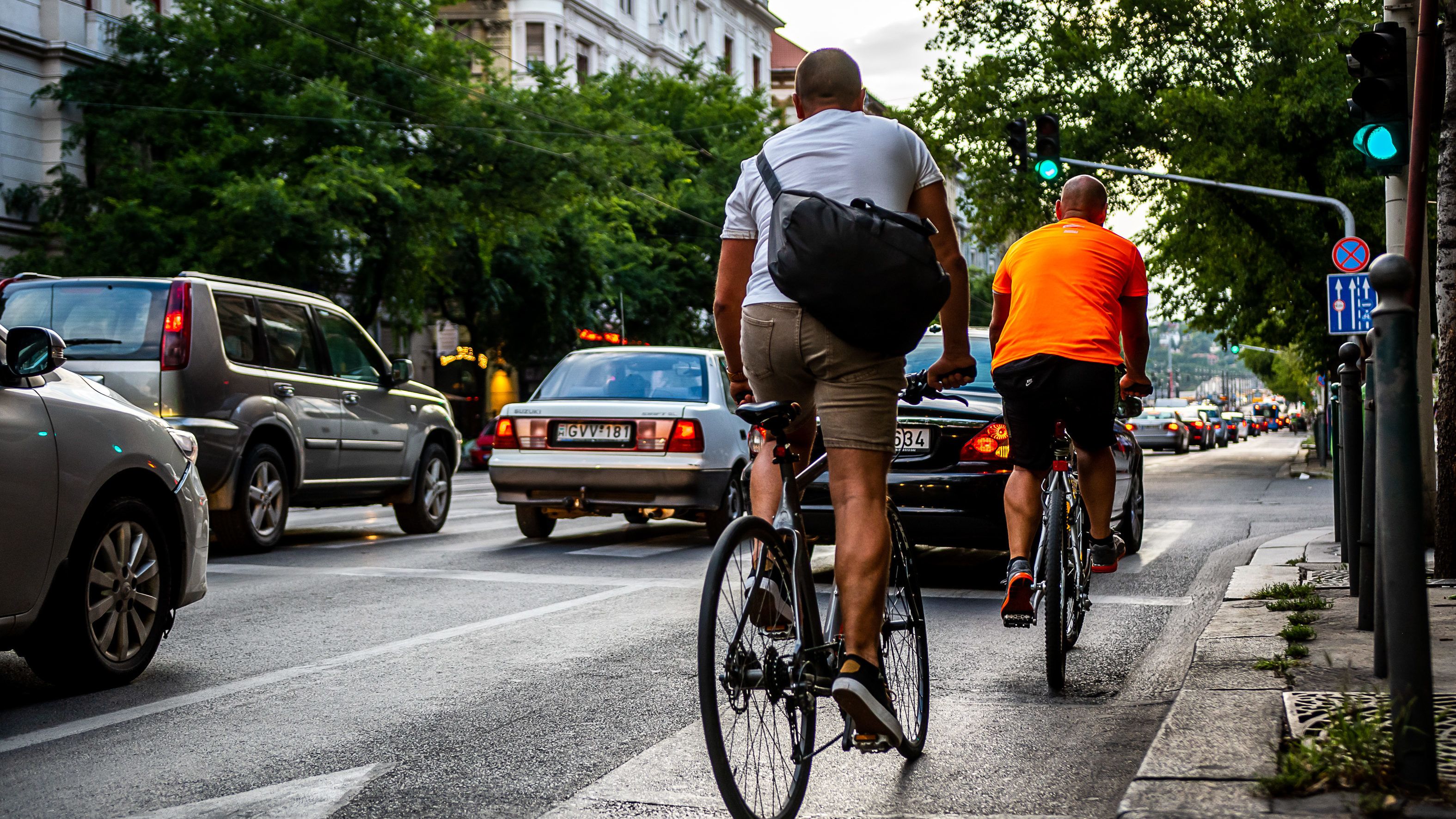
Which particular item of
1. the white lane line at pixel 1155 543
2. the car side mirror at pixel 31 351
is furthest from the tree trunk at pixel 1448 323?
the car side mirror at pixel 31 351

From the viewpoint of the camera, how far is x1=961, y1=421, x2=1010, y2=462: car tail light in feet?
27.0

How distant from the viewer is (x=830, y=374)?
3719mm

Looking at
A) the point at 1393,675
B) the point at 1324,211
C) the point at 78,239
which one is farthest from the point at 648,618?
the point at 1324,211

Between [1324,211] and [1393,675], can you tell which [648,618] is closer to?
[1393,675]

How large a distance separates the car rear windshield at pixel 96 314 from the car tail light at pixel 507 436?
2566 mm

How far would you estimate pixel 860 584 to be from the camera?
12.1 ft

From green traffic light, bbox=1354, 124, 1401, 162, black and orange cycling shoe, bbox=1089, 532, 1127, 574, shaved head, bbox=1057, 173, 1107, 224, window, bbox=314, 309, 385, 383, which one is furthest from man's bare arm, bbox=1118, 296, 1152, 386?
window, bbox=314, 309, 385, 383

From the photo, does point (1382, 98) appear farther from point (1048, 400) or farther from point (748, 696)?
point (748, 696)

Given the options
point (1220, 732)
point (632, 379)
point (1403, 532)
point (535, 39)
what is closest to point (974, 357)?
point (632, 379)

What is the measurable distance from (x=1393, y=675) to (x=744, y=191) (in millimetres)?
1911

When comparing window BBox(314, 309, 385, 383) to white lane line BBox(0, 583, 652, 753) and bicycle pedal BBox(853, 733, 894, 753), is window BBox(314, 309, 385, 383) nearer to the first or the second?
white lane line BBox(0, 583, 652, 753)

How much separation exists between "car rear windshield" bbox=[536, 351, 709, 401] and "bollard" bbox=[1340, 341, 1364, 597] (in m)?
5.28

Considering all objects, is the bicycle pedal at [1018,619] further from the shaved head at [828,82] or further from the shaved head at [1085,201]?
the shaved head at [828,82]

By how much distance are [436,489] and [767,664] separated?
1007cm
